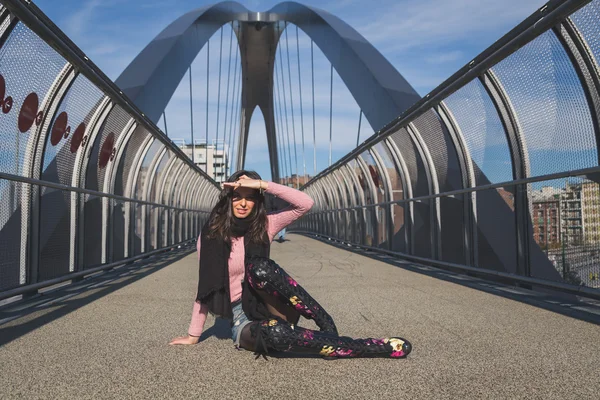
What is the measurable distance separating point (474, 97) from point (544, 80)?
1.26 meters

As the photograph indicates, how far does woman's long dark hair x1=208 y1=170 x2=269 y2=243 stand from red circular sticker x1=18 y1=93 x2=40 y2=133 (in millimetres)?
2364

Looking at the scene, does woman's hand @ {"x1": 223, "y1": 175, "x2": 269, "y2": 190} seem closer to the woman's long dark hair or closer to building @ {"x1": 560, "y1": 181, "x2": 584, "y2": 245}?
the woman's long dark hair

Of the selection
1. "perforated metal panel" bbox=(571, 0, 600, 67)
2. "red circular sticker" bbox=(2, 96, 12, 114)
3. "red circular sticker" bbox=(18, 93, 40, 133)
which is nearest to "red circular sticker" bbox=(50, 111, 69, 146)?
"red circular sticker" bbox=(18, 93, 40, 133)

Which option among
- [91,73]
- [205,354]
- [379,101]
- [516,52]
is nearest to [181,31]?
[379,101]

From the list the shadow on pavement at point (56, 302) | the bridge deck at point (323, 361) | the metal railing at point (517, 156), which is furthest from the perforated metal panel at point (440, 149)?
the shadow on pavement at point (56, 302)

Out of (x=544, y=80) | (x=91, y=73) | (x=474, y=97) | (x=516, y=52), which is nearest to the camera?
(x=544, y=80)

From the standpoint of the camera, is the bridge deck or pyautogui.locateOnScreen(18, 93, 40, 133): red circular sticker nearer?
the bridge deck

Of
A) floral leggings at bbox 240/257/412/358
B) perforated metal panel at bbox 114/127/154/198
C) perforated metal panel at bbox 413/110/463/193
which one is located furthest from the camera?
perforated metal panel at bbox 114/127/154/198

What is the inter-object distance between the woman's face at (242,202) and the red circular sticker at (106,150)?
429cm

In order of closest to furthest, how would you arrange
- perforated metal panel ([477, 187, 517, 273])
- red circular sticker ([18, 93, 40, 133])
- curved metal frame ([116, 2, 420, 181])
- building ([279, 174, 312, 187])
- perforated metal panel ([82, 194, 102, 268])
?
red circular sticker ([18, 93, 40, 133]), perforated metal panel ([477, 187, 517, 273]), perforated metal panel ([82, 194, 102, 268]), curved metal frame ([116, 2, 420, 181]), building ([279, 174, 312, 187])

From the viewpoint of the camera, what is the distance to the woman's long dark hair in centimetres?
291

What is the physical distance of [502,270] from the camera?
5727 millimetres

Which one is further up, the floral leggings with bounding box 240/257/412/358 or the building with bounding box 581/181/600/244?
the building with bounding box 581/181/600/244

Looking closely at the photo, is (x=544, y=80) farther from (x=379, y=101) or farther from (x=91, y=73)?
(x=379, y=101)
